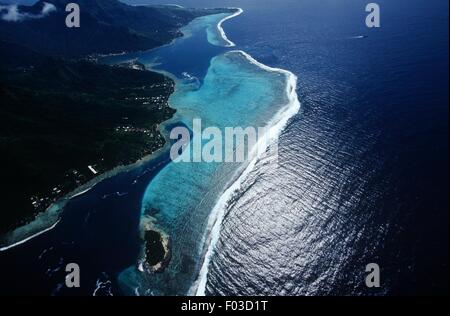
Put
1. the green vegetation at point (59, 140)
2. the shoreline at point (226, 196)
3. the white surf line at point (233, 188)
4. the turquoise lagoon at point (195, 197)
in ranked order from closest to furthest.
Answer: the shoreline at point (226, 196), the white surf line at point (233, 188), the turquoise lagoon at point (195, 197), the green vegetation at point (59, 140)

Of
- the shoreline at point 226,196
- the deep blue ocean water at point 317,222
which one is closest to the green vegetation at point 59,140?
the deep blue ocean water at point 317,222

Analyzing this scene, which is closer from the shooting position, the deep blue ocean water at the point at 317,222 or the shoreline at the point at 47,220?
the deep blue ocean water at the point at 317,222

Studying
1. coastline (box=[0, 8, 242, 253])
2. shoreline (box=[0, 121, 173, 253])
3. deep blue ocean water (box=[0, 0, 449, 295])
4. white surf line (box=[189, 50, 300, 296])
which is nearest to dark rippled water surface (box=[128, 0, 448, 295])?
deep blue ocean water (box=[0, 0, 449, 295])

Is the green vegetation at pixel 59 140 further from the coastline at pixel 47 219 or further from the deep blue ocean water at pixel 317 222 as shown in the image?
the deep blue ocean water at pixel 317 222

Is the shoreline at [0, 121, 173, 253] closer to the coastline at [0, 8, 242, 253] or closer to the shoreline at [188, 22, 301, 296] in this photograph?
the coastline at [0, 8, 242, 253]

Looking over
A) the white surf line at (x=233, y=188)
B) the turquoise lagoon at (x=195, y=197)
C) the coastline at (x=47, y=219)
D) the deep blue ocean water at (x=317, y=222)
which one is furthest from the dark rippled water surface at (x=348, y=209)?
the coastline at (x=47, y=219)

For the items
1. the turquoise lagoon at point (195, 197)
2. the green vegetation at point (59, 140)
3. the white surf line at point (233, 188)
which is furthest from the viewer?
the green vegetation at point (59, 140)

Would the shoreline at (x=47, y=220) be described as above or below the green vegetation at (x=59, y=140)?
below

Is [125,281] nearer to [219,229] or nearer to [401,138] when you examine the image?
[219,229]

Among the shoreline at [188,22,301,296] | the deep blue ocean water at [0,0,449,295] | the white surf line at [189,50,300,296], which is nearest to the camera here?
the deep blue ocean water at [0,0,449,295]
